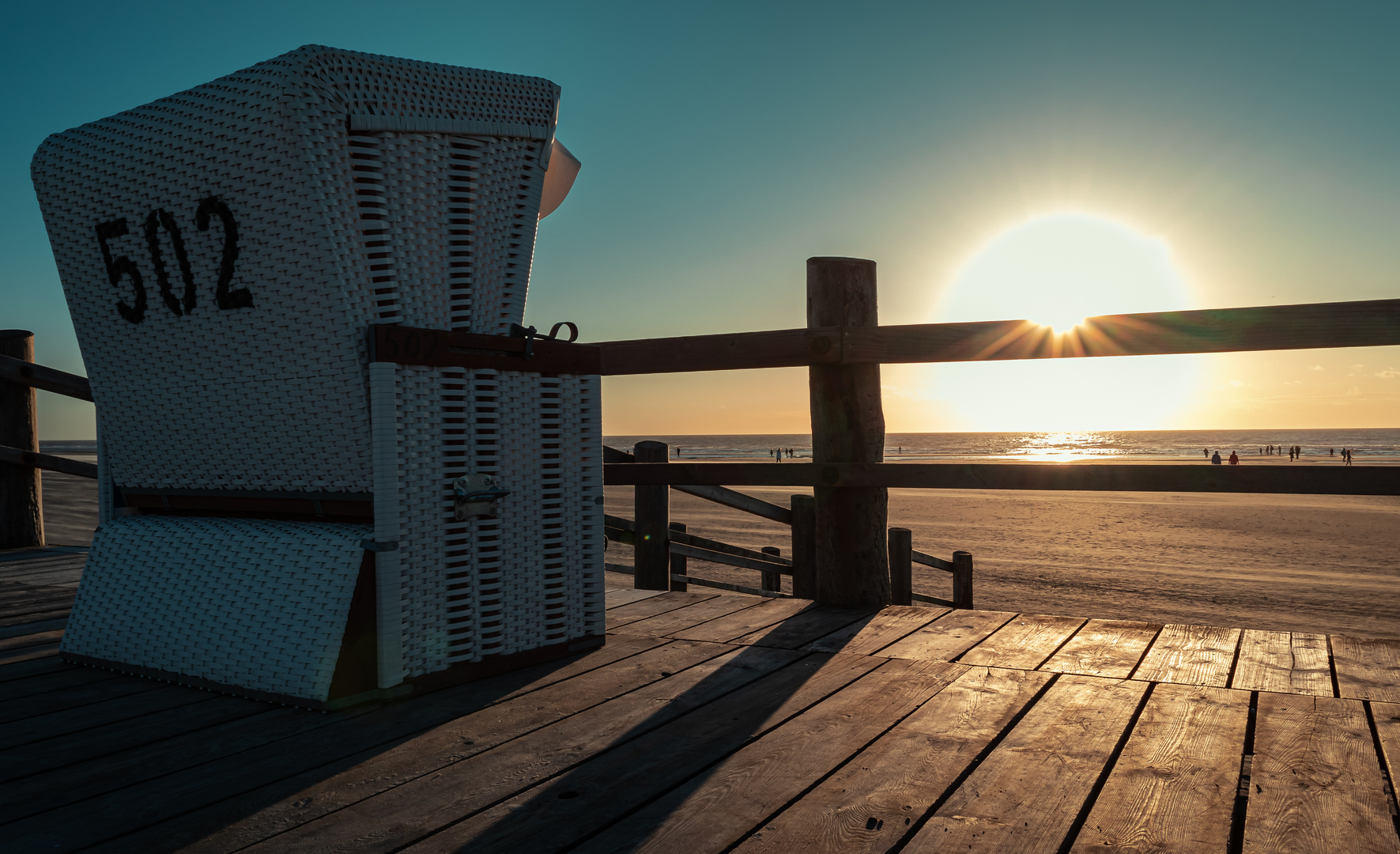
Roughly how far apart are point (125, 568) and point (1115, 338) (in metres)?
3.04

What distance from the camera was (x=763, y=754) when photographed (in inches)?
67.2

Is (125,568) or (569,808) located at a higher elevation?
(125,568)

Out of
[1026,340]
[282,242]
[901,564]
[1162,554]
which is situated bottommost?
[1162,554]

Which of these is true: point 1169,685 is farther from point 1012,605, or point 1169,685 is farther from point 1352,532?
point 1352,532

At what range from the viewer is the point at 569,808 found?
1.44 meters

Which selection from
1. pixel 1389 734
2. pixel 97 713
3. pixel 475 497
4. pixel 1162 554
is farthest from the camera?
pixel 1162 554

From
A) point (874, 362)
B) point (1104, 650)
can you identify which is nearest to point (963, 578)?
point (874, 362)

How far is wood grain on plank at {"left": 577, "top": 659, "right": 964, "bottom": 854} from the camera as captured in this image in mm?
1337

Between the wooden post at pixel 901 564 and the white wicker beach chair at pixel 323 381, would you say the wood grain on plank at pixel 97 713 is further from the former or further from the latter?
the wooden post at pixel 901 564

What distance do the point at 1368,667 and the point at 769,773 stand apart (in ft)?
5.95

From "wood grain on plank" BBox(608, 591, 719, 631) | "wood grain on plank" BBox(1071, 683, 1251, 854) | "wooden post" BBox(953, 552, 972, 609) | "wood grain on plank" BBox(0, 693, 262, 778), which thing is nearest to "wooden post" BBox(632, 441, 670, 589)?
A: "wood grain on plank" BBox(608, 591, 719, 631)

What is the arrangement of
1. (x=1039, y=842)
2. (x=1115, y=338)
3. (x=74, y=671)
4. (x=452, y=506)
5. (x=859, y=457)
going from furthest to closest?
(x=859, y=457), (x=1115, y=338), (x=74, y=671), (x=452, y=506), (x=1039, y=842)

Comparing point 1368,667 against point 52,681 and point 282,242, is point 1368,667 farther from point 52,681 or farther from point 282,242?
point 52,681

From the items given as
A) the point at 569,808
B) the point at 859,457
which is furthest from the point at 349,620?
the point at 859,457
